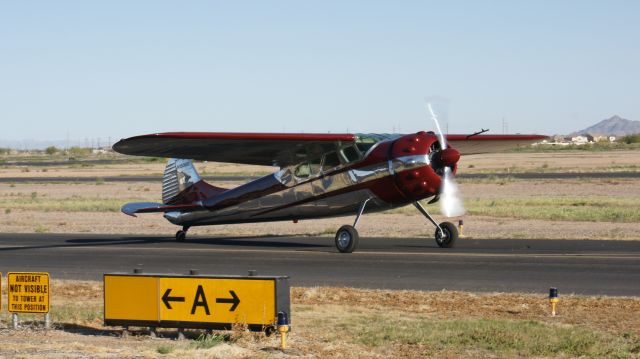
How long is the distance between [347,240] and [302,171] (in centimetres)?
246

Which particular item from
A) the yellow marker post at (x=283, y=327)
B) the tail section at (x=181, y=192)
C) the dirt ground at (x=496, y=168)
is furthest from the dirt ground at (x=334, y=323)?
the dirt ground at (x=496, y=168)

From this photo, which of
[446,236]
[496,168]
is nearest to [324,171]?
[446,236]

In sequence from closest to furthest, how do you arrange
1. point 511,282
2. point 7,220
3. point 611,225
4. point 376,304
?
point 376,304
point 511,282
point 611,225
point 7,220

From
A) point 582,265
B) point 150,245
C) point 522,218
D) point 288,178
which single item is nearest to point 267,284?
point 582,265

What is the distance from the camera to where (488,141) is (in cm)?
2778

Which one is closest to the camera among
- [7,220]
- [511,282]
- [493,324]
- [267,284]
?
[267,284]

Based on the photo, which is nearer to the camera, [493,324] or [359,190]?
[493,324]

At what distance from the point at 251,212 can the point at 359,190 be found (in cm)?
383

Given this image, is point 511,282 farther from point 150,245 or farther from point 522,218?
point 522,218

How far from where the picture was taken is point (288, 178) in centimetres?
2586

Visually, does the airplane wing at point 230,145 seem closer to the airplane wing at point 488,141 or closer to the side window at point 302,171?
the side window at point 302,171

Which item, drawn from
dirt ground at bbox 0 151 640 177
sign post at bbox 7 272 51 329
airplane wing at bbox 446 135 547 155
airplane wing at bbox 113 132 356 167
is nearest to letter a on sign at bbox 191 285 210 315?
sign post at bbox 7 272 51 329

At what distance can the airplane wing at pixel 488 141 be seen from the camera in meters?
26.8

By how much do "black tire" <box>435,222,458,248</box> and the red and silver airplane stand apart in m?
0.02
